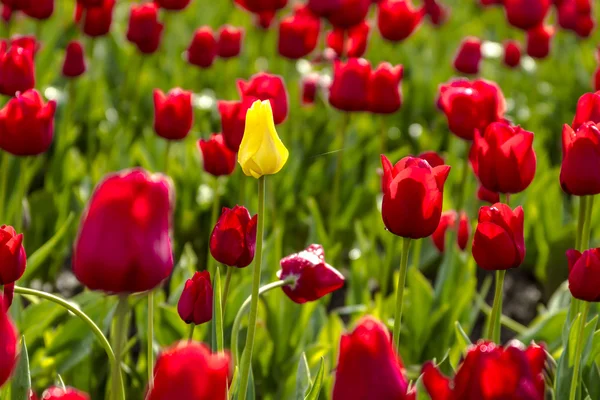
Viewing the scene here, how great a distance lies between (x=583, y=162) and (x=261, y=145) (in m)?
0.52

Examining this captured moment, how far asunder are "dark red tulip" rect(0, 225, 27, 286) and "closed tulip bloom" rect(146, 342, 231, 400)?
578 mm

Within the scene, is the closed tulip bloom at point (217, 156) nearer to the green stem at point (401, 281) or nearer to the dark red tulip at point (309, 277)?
the dark red tulip at point (309, 277)

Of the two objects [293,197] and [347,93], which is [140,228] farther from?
[293,197]

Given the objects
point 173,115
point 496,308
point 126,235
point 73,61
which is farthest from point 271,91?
point 73,61

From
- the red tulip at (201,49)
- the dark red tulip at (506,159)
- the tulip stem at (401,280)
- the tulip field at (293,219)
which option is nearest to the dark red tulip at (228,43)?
the tulip field at (293,219)

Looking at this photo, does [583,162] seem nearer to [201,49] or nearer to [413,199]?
[413,199]

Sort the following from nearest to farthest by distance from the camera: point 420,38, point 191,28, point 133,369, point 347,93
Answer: point 133,369, point 347,93, point 191,28, point 420,38

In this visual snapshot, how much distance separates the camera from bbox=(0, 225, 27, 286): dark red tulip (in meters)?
1.26

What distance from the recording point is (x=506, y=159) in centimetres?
154

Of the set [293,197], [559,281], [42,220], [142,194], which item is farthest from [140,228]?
[559,281]

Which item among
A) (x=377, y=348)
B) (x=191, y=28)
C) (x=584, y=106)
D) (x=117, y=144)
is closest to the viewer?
(x=377, y=348)

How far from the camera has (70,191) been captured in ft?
8.96

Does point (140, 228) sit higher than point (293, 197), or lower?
higher

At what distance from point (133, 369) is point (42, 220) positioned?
85 cm
